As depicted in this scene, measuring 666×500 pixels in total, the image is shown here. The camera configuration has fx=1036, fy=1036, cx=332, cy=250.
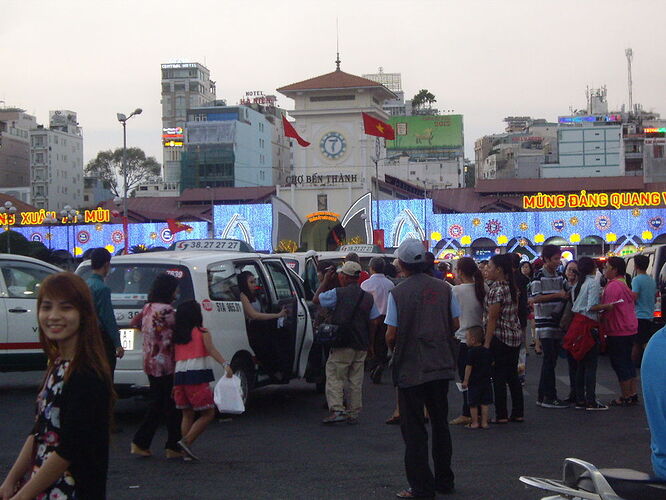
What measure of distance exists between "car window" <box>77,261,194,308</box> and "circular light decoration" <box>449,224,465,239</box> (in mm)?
57533

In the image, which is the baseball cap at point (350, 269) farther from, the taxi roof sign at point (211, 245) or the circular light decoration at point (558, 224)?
the circular light decoration at point (558, 224)

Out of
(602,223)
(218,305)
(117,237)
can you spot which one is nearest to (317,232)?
(117,237)

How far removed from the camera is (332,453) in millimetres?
9250

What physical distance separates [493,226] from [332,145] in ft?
60.1

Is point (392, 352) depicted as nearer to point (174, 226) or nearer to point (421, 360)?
point (421, 360)

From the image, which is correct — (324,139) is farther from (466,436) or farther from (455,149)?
(466,436)

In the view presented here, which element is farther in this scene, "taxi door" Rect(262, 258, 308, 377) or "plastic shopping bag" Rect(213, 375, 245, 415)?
"taxi door" Rect(262, 258, 308, 377)

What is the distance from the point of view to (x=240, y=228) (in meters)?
68.6

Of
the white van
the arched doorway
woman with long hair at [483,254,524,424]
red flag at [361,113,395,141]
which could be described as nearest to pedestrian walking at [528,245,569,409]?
woman with long hair at [483,254,524,424]

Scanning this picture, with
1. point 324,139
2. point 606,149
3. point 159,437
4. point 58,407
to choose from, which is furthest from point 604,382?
point 606,149

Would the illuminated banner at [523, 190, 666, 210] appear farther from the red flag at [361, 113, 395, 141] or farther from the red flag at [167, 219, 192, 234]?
the red flag at [167, 219, 192, 234]

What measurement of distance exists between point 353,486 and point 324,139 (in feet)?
241

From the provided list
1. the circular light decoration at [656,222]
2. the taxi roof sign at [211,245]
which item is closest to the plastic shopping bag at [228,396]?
the taxi roof sign at [211,245]

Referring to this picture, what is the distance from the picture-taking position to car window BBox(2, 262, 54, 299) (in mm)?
13422
